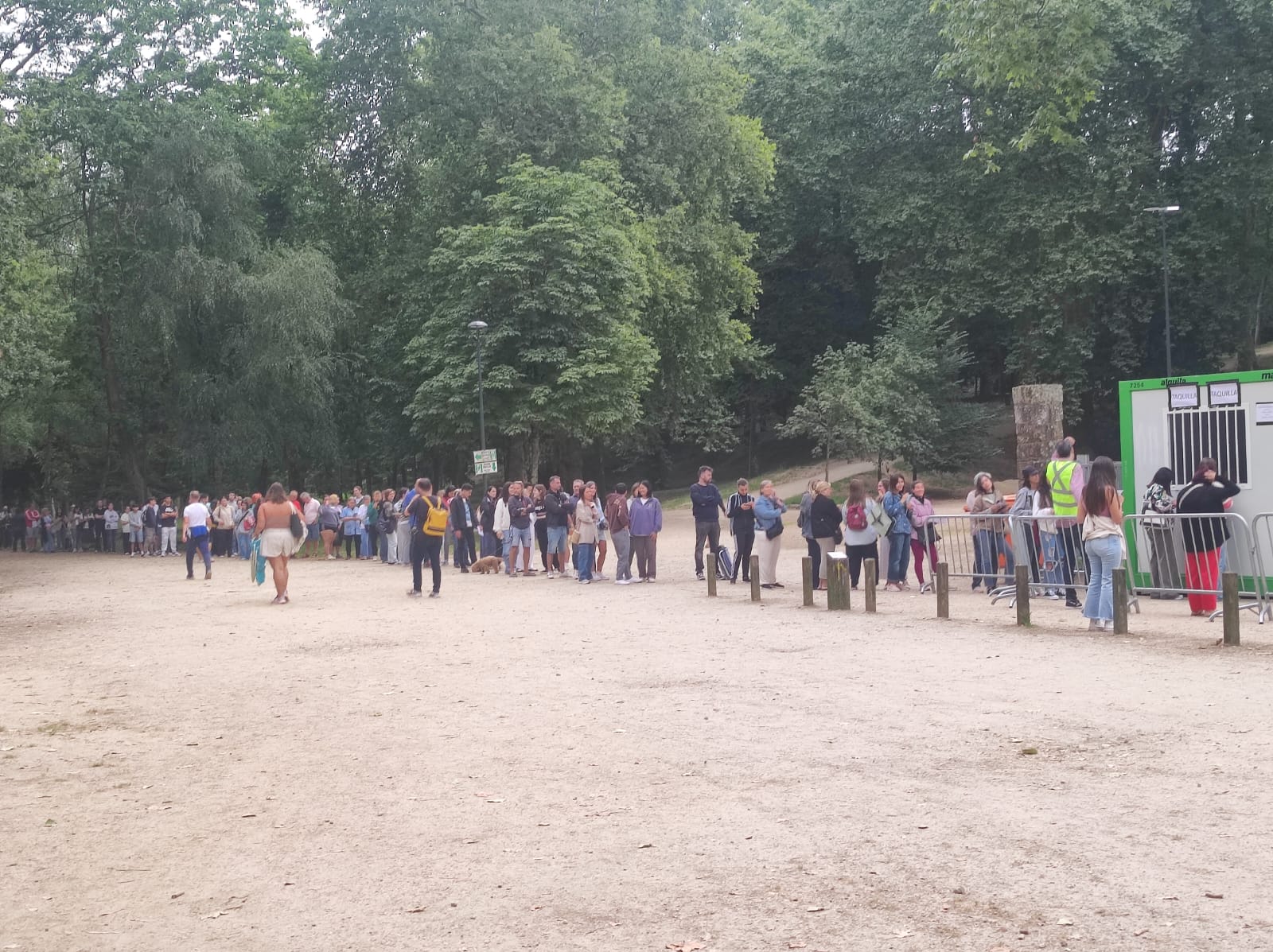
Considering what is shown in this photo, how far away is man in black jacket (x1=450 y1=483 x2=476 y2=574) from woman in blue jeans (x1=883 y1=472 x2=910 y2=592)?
1037 cm

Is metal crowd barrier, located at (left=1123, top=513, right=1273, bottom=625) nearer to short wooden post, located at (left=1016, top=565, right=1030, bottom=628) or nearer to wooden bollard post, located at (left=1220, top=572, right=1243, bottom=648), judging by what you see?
short wooden post, located at (left=1016, top=565, right=1030, bottom=628)

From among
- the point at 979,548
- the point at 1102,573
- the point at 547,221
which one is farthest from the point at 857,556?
the point at 547,221

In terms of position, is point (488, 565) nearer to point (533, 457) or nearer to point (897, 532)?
point (897, 532)

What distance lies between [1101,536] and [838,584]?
406 centimetres

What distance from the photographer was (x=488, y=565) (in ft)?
92.2

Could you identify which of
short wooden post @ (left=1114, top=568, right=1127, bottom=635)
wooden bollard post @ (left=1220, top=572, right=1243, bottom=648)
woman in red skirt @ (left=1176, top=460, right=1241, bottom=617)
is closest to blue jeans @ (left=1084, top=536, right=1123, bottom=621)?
short wooden post @ (left=1114, top=568, right=1127, bottom=635)

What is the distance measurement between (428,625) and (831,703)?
7.98m

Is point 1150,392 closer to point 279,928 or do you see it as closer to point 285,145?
point 279,928

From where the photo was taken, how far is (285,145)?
164ft

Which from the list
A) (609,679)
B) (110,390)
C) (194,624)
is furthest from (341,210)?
(609,679)

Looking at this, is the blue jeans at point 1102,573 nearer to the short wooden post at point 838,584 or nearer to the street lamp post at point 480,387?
the short wooden post at point 838,584

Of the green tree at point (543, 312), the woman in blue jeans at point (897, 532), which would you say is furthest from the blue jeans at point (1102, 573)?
the green tree at point (543, 312)

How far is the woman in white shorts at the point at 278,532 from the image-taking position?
20859 mm

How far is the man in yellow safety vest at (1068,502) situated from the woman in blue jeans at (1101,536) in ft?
7.06
